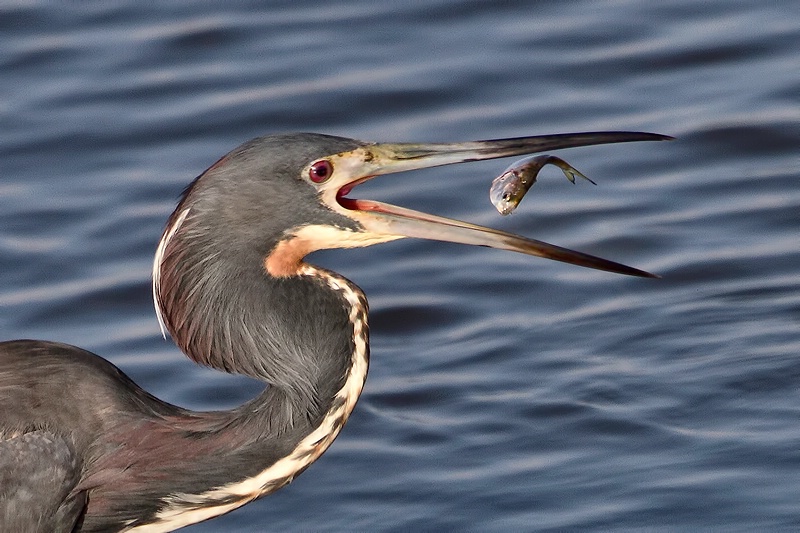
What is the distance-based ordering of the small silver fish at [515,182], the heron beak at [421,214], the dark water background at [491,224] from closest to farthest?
the heron beak at [421,214] < the small silver fish at [515,182] < the dark water background at [491,224]

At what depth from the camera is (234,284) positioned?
6.00m

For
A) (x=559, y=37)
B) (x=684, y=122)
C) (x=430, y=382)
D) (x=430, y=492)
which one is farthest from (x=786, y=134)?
(x=430, y=492)

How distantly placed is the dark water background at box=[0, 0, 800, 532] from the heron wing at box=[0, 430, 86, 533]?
6.46 feet

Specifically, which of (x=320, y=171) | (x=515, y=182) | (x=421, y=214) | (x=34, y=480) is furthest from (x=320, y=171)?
(x=34, y=480)

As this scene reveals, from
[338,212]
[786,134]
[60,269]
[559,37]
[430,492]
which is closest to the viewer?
[338,212]

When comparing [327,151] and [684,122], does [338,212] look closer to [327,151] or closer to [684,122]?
[327,151]

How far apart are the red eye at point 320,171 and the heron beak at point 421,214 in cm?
2

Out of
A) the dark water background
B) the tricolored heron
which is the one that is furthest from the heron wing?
the dark water background

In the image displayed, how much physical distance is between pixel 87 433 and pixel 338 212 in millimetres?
1211

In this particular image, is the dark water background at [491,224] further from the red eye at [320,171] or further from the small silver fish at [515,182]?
the red eye at [320,171]

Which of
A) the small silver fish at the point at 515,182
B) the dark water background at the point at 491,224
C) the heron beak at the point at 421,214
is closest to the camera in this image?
the heron beak at the point at 421,214

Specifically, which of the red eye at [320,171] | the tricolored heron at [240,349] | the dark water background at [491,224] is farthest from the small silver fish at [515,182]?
the dark water background at [491,224]

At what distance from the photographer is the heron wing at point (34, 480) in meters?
6.04

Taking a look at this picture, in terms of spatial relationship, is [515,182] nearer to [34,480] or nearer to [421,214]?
[421,214]
